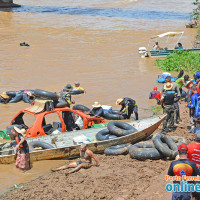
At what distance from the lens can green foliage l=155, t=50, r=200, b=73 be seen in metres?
22.0

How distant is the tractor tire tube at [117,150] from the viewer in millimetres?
10234

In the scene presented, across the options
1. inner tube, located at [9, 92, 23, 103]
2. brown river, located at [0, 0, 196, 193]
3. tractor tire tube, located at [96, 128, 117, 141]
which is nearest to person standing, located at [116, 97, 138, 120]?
brown river, located at [0, 0, 196, 193]

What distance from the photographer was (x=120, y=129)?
10969 mm

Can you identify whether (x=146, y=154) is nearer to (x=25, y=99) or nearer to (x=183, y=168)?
(x=183, y=168)

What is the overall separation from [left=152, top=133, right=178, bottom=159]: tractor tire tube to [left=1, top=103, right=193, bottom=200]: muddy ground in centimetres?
27

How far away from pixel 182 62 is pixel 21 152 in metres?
15.4

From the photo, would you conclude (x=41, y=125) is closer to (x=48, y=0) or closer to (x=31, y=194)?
(x=31, y=194)

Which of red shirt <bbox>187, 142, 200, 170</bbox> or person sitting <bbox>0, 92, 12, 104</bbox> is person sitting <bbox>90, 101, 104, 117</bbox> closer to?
person sitting <bbox>0, 92, 12, 104</bbox>

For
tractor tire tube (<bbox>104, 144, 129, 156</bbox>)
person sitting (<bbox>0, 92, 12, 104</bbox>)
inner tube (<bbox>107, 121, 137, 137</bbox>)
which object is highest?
inner tube (<bbox>107, 121, 137, 137</bbox>)

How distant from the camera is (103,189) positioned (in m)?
7.99

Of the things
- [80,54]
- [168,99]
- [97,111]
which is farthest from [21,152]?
[80,54]

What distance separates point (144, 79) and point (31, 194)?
14414 mm

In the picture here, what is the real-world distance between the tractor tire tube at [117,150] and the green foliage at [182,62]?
39.9ft

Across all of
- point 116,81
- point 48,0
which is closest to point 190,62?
point 116,81
